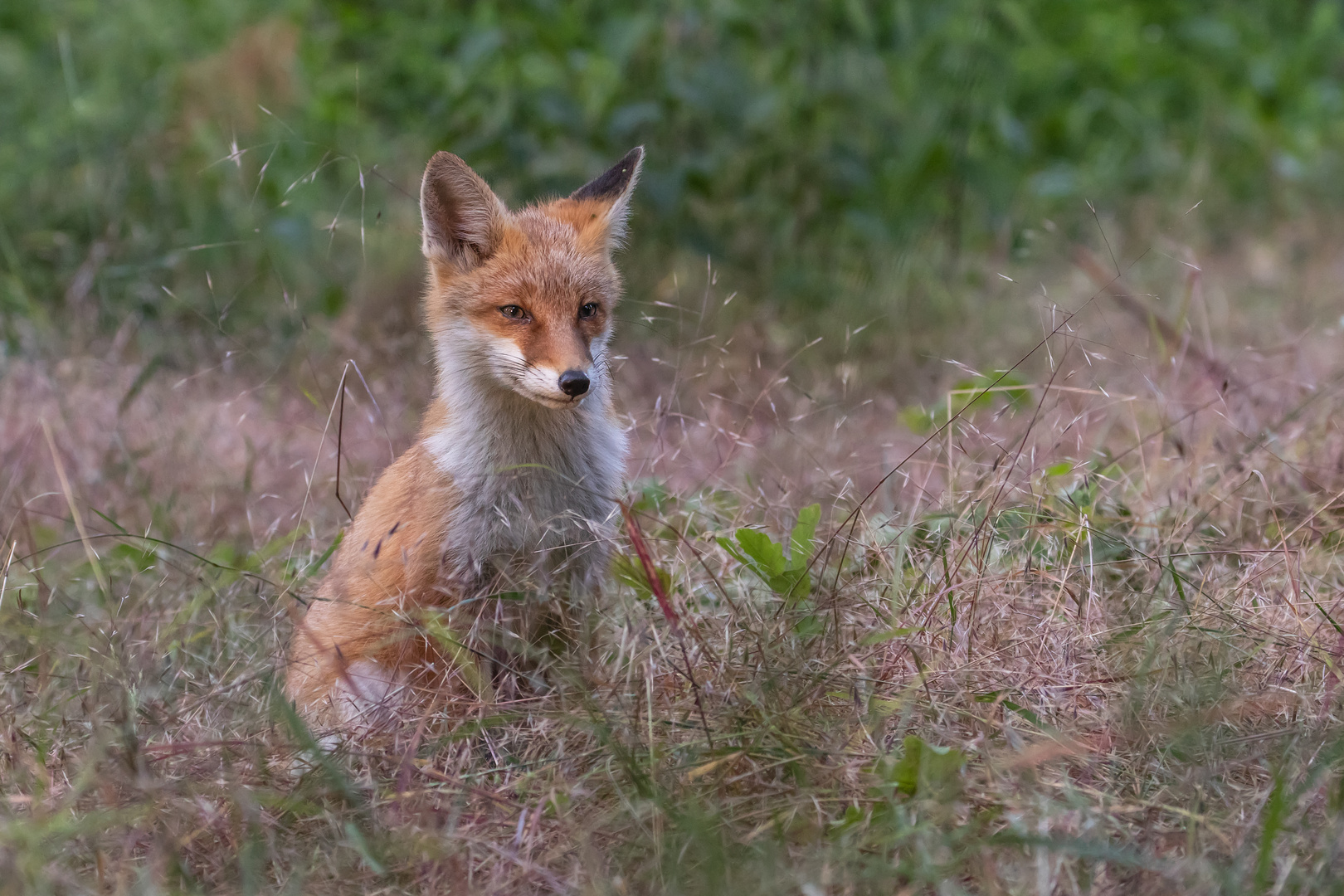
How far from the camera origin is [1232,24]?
30.7 ft

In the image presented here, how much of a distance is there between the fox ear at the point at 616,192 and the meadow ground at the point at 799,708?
68 centimetres

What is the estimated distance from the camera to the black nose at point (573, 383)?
3.21 meters

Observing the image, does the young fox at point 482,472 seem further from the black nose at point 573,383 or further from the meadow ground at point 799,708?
the meadow ground at point 799,708

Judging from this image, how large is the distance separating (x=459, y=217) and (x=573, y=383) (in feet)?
2.52

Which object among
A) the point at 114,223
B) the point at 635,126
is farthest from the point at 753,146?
the point at 114,223

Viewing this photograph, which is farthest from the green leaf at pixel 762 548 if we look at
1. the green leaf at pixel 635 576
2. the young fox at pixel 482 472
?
the young fox at pixel 482 472

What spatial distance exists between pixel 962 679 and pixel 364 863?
53.9 inches

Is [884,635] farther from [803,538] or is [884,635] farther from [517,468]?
[517,468]

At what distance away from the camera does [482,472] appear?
3469 mm

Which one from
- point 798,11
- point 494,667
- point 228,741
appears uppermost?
point 798,11

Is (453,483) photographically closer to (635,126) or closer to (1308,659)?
(1308,659)

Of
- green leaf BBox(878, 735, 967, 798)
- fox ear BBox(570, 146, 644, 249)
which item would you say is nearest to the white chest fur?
fox ear BBox(570, 146, 644, 249)

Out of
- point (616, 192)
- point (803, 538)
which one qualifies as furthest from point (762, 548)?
point (616, 192)

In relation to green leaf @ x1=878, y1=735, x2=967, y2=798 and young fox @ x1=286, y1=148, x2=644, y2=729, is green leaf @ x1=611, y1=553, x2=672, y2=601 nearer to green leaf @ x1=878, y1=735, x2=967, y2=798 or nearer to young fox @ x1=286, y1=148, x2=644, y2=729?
young fox @ x1=286, y1=148, x2=644, y2=729
